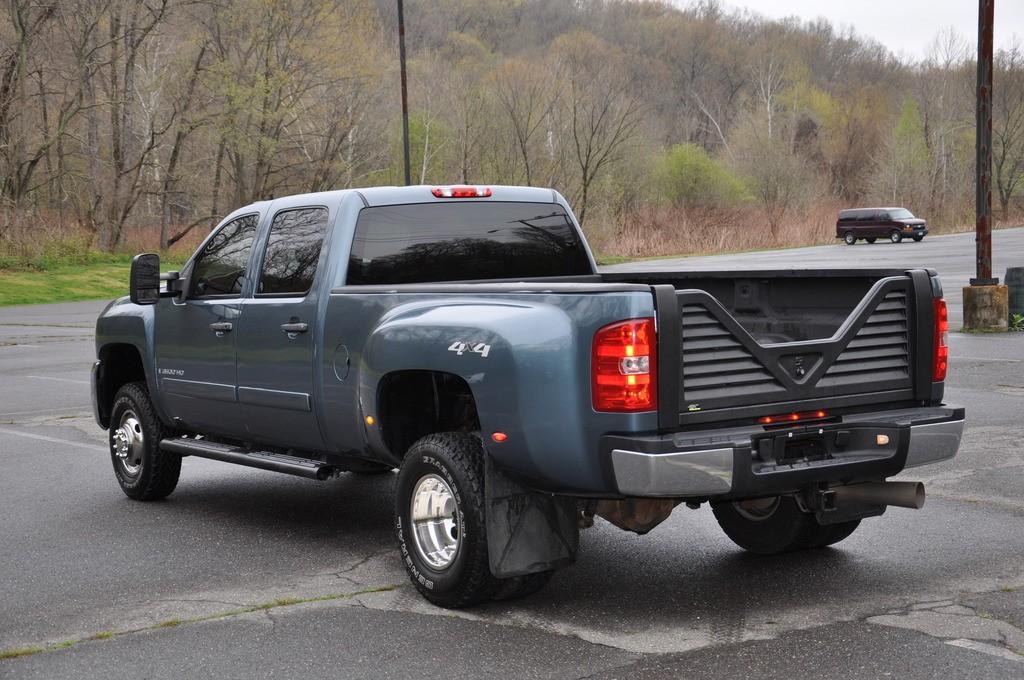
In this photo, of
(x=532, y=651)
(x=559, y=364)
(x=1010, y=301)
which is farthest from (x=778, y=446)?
(x=1010, y=301)

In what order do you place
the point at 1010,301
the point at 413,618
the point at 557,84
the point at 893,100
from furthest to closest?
the point at 893,100 → the point at 557,84 → the point at 1010,301 → the point at 413,618

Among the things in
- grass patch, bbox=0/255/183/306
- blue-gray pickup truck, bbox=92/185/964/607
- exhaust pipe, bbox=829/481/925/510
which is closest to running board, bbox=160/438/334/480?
blue-gray pickup truck, bbox=92/185/964/607

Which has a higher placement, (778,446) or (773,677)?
(778,446)

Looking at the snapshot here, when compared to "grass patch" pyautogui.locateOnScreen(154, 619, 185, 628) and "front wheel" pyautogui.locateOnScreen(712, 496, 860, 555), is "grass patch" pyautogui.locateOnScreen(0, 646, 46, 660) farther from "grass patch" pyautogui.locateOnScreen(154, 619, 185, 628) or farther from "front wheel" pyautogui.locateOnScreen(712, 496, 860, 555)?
"front wheel" pyautogui.locateOnScreen(712, 496, 860, 555)

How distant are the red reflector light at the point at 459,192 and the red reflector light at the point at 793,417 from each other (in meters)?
2.50

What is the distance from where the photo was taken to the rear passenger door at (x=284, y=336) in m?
6.54

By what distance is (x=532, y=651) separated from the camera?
15.8ft

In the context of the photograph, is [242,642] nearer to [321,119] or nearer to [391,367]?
[391,367]

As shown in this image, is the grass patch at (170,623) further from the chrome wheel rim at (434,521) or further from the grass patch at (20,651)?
the chrome wheel rim at (434,521)

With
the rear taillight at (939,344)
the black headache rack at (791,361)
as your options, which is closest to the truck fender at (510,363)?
the black headache rack at (791,361)

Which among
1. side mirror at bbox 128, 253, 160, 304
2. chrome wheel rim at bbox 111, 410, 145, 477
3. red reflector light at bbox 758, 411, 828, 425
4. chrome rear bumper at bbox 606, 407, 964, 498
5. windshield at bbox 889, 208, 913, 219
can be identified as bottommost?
chrome wheel rim at bbox 111, 410, 145, 477

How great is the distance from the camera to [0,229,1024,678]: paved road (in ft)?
15.5

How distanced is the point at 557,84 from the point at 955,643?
6182 centimetres

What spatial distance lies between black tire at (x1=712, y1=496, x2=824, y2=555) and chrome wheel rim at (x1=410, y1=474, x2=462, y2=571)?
1.37m
